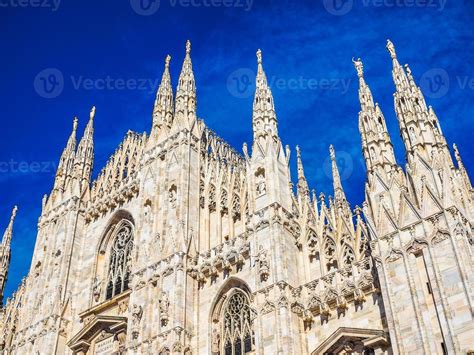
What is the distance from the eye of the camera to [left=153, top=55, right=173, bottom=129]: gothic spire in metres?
31.4

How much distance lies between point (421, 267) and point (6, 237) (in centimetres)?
2708

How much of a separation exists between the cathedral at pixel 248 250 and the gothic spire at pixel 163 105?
0.09 m

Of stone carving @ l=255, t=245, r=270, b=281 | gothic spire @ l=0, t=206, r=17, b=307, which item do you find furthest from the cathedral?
gothic spire @ l=0, t=206, r=17, b=307

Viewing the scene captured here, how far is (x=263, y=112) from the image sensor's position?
26891mm

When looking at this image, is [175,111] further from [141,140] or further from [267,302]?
[267,302]

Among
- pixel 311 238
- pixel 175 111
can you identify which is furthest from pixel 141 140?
pixel 311 238

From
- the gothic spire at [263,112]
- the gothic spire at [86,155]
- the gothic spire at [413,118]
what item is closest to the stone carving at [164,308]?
the gothic spire at [263,112]

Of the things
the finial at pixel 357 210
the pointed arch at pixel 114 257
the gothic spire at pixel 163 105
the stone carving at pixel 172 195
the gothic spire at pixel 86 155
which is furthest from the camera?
the gothic spire at pixel 86 155

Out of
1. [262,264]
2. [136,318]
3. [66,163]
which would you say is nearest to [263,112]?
[262,264]

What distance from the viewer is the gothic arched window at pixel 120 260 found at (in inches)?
1153

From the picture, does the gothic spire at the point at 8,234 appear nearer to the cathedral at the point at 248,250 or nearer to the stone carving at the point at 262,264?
the cathedral at the point at 248,250

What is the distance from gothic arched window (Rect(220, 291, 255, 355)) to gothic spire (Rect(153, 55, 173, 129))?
1043cm

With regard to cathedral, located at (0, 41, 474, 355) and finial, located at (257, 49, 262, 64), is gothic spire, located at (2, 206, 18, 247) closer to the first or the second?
cathedral, located at (0, 41, 474, 355)

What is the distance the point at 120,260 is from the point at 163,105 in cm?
762
